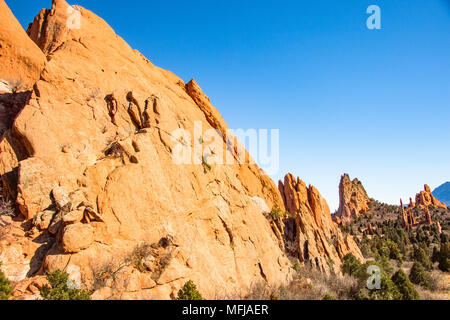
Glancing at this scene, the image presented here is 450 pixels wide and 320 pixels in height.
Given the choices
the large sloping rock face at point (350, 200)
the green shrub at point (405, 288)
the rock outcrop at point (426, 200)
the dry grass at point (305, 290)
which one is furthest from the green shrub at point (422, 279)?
the rock outcrop at point (426, 200)

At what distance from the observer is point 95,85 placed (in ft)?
71.3

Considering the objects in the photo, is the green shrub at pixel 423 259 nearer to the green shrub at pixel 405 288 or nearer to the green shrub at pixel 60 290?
the green shrub at pixel 405 288

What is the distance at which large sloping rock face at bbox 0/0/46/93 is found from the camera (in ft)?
72.2

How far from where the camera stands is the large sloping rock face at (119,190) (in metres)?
13.6

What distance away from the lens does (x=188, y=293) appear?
13.4 metres

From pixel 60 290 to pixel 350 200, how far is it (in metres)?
120

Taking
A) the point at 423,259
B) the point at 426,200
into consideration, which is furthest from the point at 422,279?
the point at 426,200

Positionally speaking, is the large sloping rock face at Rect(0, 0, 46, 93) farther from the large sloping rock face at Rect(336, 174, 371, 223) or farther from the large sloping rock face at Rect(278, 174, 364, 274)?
the large sloping rock face at Rect(336, 174, 371, 223)

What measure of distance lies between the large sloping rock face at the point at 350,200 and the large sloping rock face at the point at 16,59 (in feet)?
354

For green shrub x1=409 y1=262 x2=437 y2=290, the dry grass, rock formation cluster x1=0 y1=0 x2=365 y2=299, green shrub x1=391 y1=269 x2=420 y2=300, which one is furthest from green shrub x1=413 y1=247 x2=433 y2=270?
rock formation cluster x1=0 y1=0 x2=365 y2=299

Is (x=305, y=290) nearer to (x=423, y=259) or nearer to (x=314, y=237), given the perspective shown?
(x=314, y=237)

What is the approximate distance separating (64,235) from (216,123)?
2653 cm

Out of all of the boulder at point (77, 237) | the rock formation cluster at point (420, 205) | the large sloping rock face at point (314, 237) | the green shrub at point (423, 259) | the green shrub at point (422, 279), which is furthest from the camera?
the rock formation cluster at point (420, 205)
